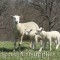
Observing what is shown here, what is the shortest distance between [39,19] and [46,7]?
4.70 ft

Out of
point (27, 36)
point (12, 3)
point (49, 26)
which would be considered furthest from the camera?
point (12, 3)

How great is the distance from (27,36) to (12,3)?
22.8 metres

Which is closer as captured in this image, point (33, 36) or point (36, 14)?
point (33, 36)

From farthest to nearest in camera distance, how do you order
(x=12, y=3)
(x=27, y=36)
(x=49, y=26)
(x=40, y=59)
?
(x=12, y=3) < (x=49, y=26) < (x=27, y=36) < (x=40, y=59)

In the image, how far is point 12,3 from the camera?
116 feet

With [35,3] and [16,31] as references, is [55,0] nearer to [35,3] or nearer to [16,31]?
[35,3]

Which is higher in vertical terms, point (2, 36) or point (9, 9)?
point (9, 9)

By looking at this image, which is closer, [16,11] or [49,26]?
[49,26]

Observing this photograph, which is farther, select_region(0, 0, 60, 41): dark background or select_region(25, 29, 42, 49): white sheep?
select_region(0, 0, 60, 41): dark background

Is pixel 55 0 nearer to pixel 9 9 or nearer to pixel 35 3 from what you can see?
pixel 35 3

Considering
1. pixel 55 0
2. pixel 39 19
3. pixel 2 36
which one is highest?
pixel 55 0

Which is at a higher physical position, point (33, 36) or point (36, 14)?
point (36, 14)

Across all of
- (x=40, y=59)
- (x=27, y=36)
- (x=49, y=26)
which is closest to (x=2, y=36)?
(x=49, y=26)

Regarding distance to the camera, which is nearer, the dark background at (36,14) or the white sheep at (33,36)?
the white sheep at (33,36)
